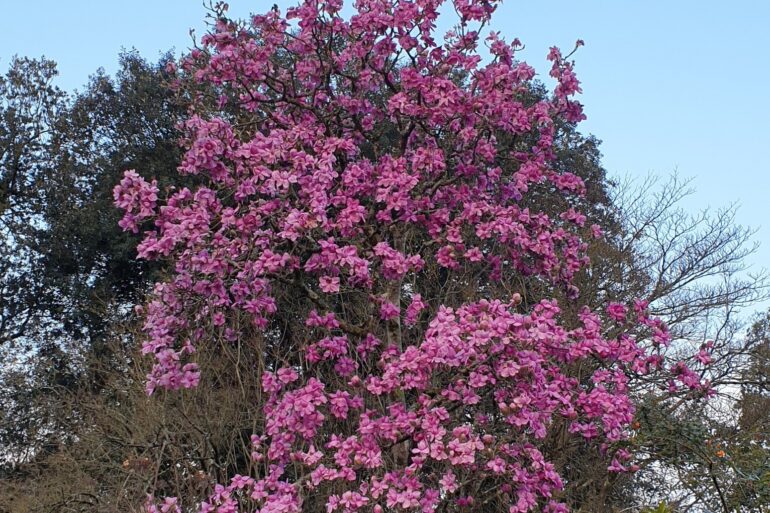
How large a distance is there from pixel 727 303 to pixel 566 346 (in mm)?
8521

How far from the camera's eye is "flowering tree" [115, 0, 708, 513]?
5176 millimetres

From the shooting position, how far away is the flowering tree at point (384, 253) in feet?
17.0

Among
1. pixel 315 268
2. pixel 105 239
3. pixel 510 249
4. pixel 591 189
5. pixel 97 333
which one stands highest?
pixel 591 189

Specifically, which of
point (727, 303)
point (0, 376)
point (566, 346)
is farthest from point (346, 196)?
point (0, 376)

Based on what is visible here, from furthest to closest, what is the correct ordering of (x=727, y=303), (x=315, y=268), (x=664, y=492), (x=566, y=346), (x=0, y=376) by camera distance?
(x=0, y=376), (x=727, y=303), (x=664, y=492), (x=315, y=268), (x=566, y=346)

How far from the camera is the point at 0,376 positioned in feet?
45.7

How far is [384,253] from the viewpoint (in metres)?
5.68

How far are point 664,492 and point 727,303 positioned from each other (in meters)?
4.00

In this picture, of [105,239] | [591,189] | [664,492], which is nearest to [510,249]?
[664,492]

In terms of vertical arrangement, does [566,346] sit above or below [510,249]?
below

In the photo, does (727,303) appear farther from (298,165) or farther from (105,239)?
(105,239)

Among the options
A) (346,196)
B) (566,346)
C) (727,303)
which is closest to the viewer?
(566,346)

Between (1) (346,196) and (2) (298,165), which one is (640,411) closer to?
(1) (346,196)

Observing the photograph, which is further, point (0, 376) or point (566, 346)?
point (0, 376)
